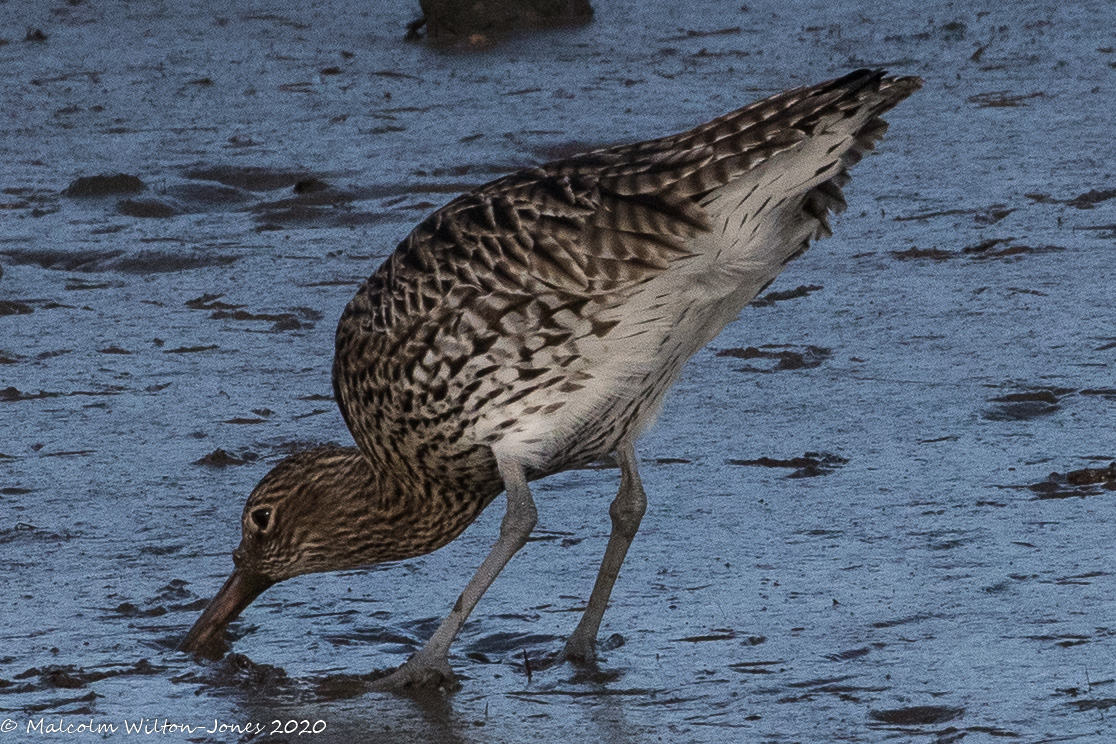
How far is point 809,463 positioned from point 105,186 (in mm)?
5261

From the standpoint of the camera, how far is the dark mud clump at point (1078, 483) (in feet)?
18.6

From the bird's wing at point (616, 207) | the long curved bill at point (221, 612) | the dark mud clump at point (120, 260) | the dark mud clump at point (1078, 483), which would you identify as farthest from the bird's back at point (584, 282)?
the dark mud clump at point (120, 260)

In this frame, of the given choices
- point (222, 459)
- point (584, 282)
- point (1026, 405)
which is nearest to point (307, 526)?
point (584, 282)

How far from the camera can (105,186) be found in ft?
33.3

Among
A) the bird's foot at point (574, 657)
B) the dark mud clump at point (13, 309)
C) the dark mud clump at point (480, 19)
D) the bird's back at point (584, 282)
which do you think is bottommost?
the bird's foot at point (574, 657)

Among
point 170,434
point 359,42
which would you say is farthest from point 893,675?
point 359,42

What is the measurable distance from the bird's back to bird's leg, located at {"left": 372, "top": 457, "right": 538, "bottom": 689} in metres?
0.07

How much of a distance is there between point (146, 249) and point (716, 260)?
4835mm

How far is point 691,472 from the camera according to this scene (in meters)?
6.18

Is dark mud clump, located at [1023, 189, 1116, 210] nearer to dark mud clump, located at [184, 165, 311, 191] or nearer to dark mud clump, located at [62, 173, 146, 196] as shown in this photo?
dark mud clump, located at [184, 165, 311, 191]

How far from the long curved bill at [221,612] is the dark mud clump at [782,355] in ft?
8.39

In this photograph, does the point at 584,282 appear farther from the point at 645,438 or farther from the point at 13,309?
the point at 13,309

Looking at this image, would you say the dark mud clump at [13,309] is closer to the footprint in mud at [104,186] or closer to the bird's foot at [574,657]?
the footprint in mud at [104,186]

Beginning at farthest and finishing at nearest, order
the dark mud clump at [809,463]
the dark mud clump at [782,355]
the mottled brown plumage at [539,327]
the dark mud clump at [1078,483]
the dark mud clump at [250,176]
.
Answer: the dark mud clump at [250,176], the dark mud clump at [782,355], the dark mud clump at [809,463], the dark mud clump at [1078,483], the mottled brown plumage at [539,327]
